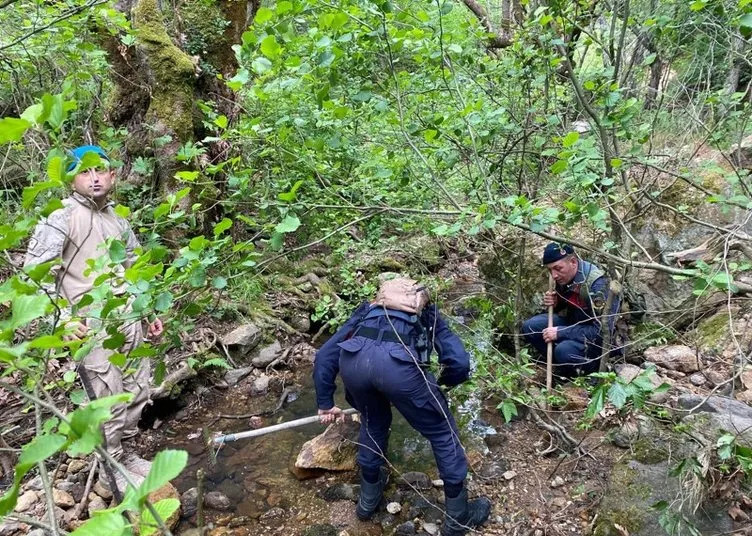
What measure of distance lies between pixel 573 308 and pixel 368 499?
2.79 metres

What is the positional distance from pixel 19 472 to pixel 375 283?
460 cm

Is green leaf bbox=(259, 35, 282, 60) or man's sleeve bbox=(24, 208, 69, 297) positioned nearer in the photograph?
green leaf bbox=(259, 35, 282, 60)

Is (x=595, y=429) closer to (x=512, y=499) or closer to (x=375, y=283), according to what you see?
(x=512, y=499)

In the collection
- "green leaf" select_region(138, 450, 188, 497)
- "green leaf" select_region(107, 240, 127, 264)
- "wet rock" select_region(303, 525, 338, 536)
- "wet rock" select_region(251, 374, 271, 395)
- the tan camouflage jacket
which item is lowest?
"wet rock" select_region(251, 374, 271, 395)

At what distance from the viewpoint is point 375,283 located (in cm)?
543

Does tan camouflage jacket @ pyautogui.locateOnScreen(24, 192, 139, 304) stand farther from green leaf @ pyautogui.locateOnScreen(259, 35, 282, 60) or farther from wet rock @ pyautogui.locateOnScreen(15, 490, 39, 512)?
green leaf @ pyautogui.locateOnScreen(259, 35, 282, 60)

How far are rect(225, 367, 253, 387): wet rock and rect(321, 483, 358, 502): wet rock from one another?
209cm

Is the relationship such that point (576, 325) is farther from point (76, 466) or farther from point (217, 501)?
point (76, 466)

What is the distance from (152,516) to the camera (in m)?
0.87

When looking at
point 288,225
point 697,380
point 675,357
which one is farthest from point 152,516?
point 675,357

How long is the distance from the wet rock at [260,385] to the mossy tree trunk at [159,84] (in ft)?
8.69

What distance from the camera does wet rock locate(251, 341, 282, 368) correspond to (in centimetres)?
593

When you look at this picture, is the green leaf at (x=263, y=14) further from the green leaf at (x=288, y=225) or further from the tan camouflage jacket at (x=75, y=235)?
the tan camouflage jacket at (x=75, y=235)

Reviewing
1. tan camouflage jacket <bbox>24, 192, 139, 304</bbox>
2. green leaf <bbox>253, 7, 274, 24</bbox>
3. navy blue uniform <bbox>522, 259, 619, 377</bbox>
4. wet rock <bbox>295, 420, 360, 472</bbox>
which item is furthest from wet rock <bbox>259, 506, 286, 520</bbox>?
green leaf <bbox>253, 7, 274, 24</bbox>
